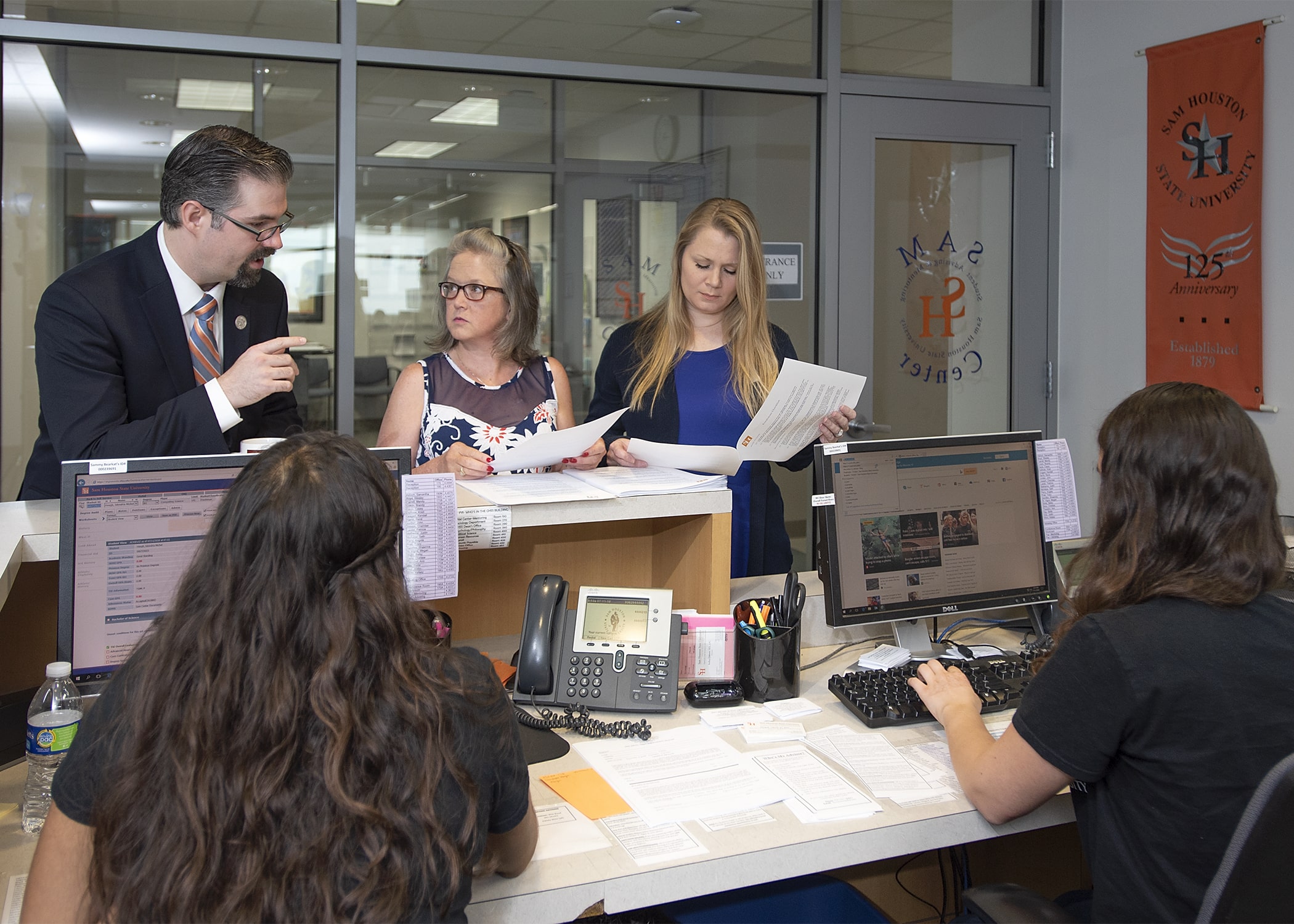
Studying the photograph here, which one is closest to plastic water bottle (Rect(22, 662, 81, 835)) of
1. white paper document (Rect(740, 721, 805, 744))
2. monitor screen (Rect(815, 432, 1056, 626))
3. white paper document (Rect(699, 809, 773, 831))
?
white paper document (Rect(699, 809, 773, 831))

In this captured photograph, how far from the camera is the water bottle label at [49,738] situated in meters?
1.36

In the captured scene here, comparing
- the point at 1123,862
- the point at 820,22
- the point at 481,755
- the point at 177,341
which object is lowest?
the point at 1123,862

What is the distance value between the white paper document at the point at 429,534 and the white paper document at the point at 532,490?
10 cm

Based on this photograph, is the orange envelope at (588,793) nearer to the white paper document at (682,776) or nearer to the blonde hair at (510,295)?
the white paper document at (682,776)

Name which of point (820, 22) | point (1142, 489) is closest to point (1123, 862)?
point (1142, 489)

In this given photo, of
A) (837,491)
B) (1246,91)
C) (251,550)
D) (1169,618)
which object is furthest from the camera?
(1246,91)

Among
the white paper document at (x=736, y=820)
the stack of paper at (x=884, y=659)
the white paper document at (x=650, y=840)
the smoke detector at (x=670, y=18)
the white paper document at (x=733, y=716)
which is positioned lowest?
the white paper document at (x=650, y=840)

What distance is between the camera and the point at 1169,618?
123 cm

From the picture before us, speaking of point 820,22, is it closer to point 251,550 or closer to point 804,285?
point 804,285

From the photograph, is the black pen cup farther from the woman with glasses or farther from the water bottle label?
the water bottle label

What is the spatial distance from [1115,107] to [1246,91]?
1.79 ft

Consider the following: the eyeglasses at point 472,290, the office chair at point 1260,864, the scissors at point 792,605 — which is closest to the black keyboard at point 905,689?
the scissors at point 792,605

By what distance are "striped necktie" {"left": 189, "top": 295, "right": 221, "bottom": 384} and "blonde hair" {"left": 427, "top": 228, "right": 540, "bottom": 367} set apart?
0.60 m

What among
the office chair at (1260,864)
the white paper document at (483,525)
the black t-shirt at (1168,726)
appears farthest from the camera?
the white paper document at (483,525)
